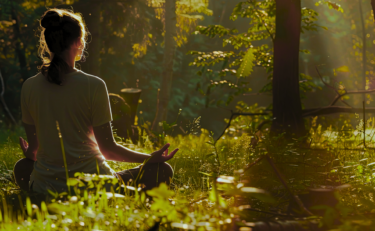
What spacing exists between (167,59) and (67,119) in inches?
355

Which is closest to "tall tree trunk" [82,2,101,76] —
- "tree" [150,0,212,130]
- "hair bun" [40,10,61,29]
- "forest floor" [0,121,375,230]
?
"tree" [150,0,212,130]

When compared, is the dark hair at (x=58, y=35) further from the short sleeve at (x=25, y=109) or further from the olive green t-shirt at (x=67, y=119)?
the short sleeve at (x=25, y=109)

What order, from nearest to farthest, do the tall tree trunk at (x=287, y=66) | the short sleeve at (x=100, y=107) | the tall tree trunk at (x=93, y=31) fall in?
the short sleeve at (x=100, y=107)
the tall tree trunk at (x=287, y=66)
the tall tree trunk at (x=93, y=31)

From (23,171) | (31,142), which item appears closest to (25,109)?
(31,142)

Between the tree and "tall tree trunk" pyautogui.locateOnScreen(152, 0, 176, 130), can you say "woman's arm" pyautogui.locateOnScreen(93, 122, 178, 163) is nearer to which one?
the tree

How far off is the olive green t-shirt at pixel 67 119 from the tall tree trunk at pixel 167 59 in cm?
822

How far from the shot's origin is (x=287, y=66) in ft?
16.3

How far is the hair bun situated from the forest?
0.33 metres

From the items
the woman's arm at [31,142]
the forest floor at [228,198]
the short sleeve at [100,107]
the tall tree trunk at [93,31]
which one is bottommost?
the forest floor at [228,198]

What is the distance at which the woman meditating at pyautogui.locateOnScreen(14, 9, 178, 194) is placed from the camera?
242cm

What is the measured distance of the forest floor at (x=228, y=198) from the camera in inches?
52.5

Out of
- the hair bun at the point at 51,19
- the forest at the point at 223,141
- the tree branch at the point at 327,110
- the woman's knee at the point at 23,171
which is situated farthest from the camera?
the tree branch at the point at 327,110

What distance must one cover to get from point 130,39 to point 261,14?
901 centimetres

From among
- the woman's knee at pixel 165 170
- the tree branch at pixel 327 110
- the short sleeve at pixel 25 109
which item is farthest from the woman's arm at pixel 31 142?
the tree branch at pixel 327 110
